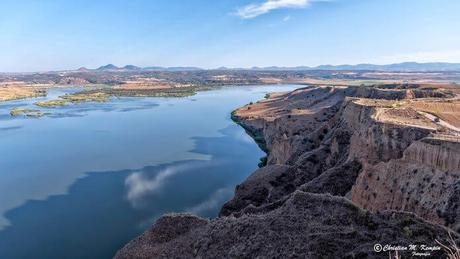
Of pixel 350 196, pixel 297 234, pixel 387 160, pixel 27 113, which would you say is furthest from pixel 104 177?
pixel 27 113

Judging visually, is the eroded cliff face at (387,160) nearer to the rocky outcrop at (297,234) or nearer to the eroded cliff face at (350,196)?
the eroded cliff face at (350,196)

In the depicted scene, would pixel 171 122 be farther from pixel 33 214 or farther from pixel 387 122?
pixel 387 122

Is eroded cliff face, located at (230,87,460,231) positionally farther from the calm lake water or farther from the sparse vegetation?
the sparse vegetation

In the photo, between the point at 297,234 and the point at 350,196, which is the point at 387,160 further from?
the point at 297,234

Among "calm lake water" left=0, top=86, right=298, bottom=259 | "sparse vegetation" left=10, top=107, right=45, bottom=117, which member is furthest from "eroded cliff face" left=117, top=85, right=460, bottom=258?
"sparse vegetation" left=10, top=107, right=45, bottom=117

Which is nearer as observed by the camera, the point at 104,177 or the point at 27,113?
the point at 104,177

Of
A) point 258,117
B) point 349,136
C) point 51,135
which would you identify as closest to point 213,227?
point 349,136
